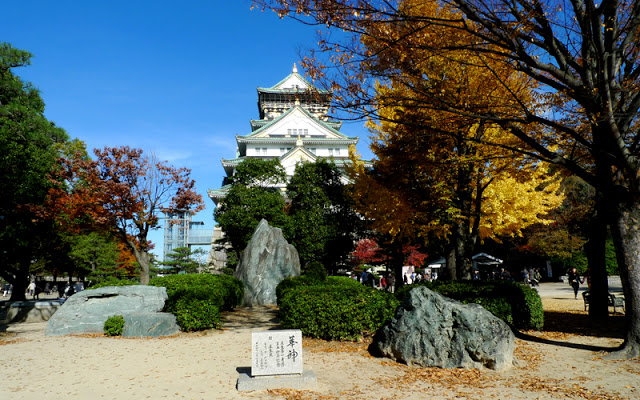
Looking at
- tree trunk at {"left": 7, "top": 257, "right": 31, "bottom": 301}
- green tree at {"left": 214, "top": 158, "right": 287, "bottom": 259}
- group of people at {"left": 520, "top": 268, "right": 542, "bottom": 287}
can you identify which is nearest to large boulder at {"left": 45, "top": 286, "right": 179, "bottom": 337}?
tree trunk at {"left": 7, "top": 257, "right": 31, "bottom": 301}

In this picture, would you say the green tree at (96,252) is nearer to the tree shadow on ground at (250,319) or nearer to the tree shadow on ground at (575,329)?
the tree shadow on ground at (250,319)

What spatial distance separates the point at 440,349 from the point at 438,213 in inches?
Answer: 279

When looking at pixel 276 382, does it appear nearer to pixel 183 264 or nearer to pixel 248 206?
pixel 248 206

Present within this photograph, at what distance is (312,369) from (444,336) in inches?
92.7

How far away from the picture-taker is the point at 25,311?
1498 cm

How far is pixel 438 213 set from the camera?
1348cm

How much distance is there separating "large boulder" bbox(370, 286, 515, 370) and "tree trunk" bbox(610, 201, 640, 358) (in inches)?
86.7

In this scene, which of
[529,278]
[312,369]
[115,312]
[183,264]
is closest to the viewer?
[312,369]

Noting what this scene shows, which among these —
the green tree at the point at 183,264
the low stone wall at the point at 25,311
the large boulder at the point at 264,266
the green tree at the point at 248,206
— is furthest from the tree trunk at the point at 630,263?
the green tree at the point at 183,264

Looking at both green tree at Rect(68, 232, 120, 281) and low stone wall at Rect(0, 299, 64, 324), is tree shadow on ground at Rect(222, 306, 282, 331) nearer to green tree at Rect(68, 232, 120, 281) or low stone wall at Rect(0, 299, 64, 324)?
low stone wall at Rect(0, 299, 64, 324)

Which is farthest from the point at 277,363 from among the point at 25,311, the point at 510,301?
the point at 25,311

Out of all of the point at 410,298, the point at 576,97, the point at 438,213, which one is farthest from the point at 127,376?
the point at 438,213

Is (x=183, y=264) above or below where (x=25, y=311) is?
above

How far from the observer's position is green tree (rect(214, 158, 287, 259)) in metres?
25.2
